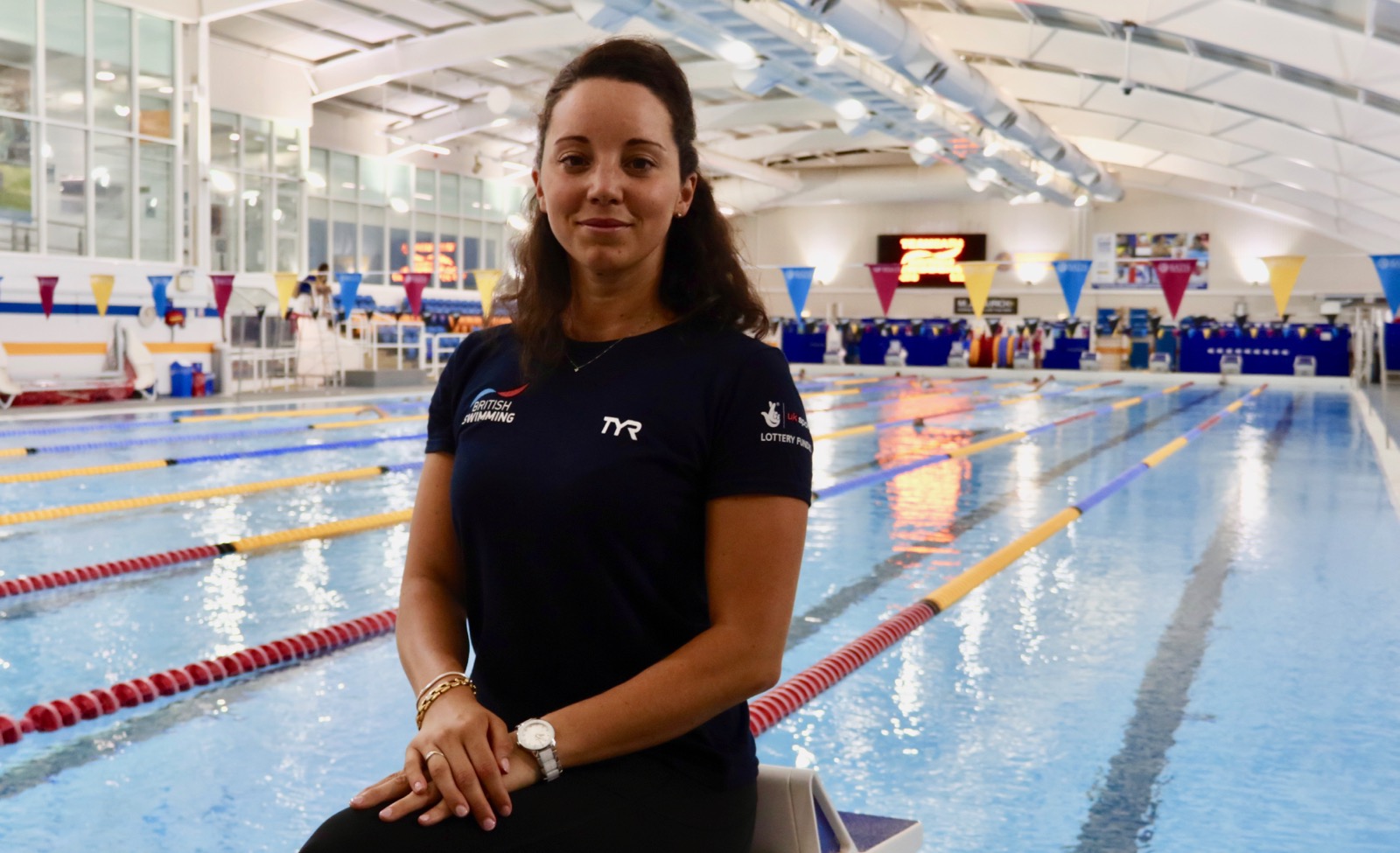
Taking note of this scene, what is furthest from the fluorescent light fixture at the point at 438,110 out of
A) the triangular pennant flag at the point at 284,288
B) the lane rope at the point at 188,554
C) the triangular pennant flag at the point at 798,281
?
the lane rope at the point at 188,554

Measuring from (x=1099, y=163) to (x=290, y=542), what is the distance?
79.2 ft

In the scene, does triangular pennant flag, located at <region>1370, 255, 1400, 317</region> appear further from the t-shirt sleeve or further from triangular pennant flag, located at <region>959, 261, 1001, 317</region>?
the t-shirt sleeve

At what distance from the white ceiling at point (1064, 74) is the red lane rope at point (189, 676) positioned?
763cm

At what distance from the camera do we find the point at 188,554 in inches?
223

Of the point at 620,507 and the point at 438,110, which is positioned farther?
A: the point at 438,110

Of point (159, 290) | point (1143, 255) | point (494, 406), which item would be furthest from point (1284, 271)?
point (494, 406)

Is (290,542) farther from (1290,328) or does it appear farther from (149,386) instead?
(1290,328)

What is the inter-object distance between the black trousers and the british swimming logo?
0.46 metres

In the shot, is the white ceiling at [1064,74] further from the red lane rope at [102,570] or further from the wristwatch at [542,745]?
the wristwatch at [542,745]

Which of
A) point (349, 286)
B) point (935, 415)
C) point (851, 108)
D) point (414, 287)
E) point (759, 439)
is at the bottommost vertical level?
point (935, 415)

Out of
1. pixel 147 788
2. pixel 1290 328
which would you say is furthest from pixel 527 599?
pixel 1290 328

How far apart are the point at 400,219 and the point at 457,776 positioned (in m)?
26.0

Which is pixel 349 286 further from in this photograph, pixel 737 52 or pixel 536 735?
pixel 536 735

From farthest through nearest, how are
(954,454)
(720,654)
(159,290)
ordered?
(159,290), (954,454), (720,654)
